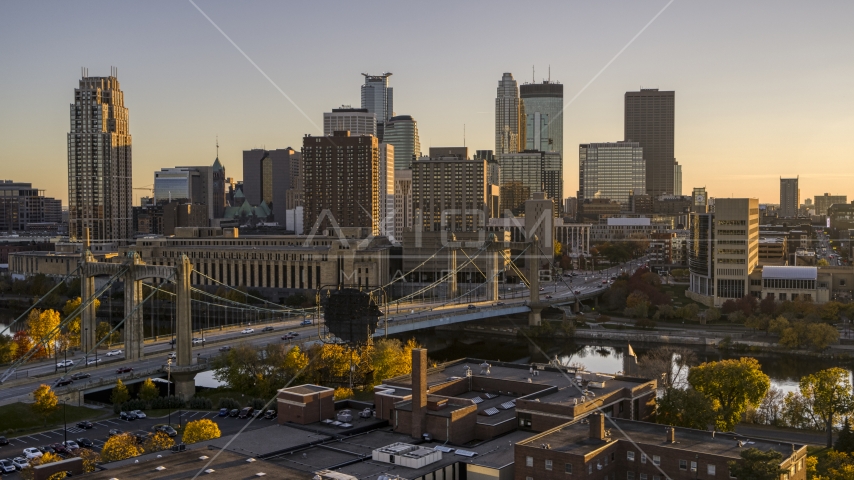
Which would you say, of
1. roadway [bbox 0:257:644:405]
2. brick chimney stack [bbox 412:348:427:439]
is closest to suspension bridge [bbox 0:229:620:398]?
roadway [bbox 0:257:644:405]

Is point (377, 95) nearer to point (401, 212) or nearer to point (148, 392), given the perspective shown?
point (401, 212)

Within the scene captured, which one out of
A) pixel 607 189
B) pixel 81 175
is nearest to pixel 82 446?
pixel 81 175

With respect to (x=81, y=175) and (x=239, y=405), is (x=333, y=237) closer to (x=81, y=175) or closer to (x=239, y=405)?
(x=81, y=175)

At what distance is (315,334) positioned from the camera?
41.7m

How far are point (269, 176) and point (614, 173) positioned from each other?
6858 centimetres

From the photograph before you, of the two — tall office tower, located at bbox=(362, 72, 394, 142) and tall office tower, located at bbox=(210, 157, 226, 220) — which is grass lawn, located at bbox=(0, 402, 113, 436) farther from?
tall office tower, located at bbox=(362, 72, 394, 142)

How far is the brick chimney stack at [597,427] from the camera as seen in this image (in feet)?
64.8

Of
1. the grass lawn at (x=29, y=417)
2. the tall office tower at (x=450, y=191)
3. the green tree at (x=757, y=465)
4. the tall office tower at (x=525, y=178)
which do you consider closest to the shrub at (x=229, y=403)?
the grass lawn at (x=29, y=417)

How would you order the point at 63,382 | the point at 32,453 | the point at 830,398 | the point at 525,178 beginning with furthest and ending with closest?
the point at 525,178 → the point at 63,382 → the point at 830,398 → the point at 32,453

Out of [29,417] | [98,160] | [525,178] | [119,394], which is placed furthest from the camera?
[525,178]

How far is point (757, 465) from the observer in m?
17.4

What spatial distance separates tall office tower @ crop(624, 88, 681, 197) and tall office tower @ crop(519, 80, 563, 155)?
1563cm

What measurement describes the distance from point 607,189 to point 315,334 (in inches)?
5422

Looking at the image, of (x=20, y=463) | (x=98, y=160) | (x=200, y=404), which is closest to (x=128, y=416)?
(x=200, y=404)
